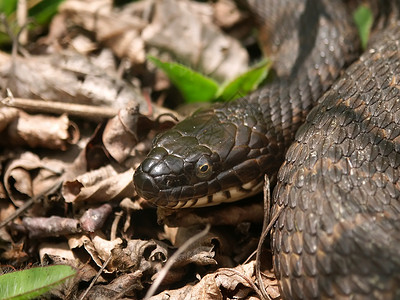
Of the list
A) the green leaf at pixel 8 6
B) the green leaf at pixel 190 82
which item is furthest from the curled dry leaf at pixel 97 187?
the green leaf at pixel 8 6

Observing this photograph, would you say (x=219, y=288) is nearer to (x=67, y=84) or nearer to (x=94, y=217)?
(x=94, y=217)

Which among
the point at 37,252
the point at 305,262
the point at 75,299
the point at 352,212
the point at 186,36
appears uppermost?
the point at 352,212

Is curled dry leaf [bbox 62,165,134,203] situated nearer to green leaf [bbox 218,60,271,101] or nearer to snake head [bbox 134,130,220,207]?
snake head [bbox 134,130,220,207]

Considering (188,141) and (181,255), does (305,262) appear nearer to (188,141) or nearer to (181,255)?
(181,255)

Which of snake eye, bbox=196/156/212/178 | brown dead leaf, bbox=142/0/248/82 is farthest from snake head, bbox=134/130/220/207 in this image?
brown dead leaf, bbox=142/0/248/82

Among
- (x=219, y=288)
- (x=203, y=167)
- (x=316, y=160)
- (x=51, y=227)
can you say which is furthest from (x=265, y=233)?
(x=51, y=227)

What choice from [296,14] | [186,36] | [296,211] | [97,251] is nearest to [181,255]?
[97,251]

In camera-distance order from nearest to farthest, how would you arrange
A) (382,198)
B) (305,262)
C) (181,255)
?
(305,262), (382,198), (181,255)
